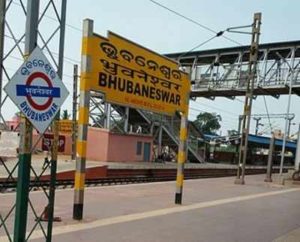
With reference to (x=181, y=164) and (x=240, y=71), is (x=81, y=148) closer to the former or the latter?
(x=181, y=164)

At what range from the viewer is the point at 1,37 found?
6555mm

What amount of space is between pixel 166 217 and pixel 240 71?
35.7 m

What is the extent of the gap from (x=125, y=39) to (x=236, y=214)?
5.32 m

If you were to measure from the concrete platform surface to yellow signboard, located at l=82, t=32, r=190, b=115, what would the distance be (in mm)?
2625

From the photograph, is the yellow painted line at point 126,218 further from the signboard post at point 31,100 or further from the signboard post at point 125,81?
the signboard post at point 31,100

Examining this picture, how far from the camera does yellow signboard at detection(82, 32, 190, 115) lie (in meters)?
12.1

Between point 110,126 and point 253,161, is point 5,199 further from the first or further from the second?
point 253,161

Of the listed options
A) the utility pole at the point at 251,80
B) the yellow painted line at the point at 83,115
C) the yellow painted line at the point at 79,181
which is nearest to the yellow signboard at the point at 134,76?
the yellow painted line at the point at 83,115

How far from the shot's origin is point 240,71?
154ft

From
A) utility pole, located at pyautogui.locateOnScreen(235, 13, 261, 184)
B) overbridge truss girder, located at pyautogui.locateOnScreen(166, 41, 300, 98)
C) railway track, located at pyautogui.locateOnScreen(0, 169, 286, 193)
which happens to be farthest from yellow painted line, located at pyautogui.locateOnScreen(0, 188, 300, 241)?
overbridge truss girder, located at pyautogui.locateOnScreen(166, 41, 300, 98)

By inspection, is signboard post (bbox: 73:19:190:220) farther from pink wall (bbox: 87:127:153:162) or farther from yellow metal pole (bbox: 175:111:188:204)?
pink wall (bbox: 87:127:153:162)

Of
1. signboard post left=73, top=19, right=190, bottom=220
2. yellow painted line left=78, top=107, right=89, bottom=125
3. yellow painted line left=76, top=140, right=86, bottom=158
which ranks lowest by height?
yellow painted line left=76, top=140, right=86, bottom=158

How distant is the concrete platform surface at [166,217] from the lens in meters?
10.2

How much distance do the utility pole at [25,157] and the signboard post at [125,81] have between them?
505 cm
